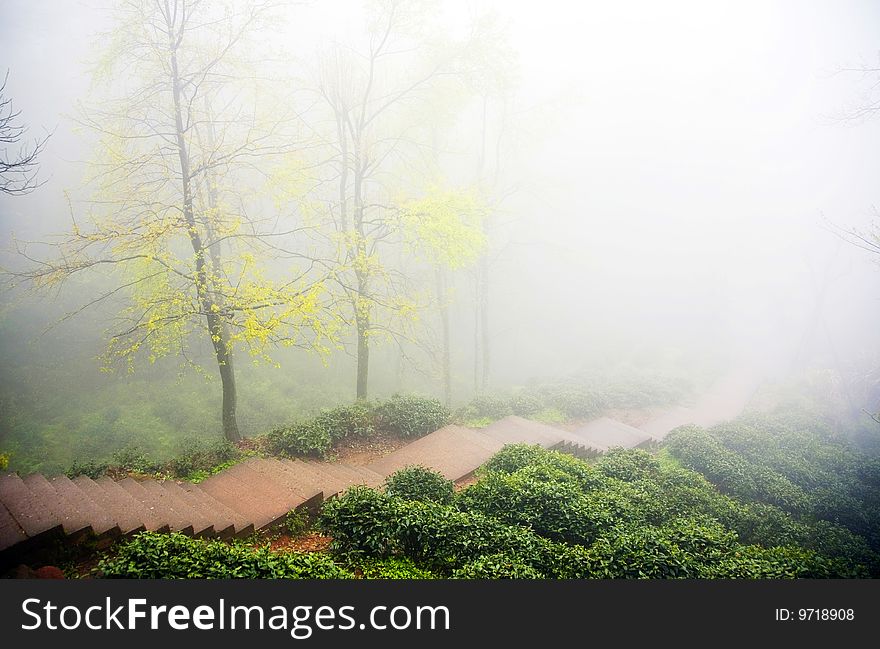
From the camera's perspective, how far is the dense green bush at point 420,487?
6355 millimetres

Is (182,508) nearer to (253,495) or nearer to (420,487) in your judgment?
(253,495)

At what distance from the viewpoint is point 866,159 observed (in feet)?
326

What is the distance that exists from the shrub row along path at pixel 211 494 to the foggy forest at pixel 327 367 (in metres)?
0.05

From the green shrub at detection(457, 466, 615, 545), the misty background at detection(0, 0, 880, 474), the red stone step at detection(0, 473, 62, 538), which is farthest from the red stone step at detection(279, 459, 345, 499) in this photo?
the misty background at detection(0, 0, 880, 474)

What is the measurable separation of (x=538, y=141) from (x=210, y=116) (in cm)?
1291

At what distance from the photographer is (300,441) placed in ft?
30.9

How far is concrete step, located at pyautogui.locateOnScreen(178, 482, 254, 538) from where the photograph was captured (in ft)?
18.5

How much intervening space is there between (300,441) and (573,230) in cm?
5810

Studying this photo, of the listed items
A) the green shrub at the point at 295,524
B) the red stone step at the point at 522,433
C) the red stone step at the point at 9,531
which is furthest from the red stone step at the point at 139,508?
the red stone step at the point at 522,433

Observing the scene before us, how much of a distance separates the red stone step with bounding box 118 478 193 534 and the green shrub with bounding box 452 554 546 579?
3389mm

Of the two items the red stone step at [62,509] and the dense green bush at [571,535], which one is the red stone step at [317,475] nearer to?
the dense green bush at [571,535]

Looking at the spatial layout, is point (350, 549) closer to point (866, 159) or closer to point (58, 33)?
point (58, 33)

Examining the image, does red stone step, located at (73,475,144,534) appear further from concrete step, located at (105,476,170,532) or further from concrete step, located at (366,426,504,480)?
concrete step, located at (366,426,504,480)

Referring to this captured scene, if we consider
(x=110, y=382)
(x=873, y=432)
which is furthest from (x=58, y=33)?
(x=873, y=432)
